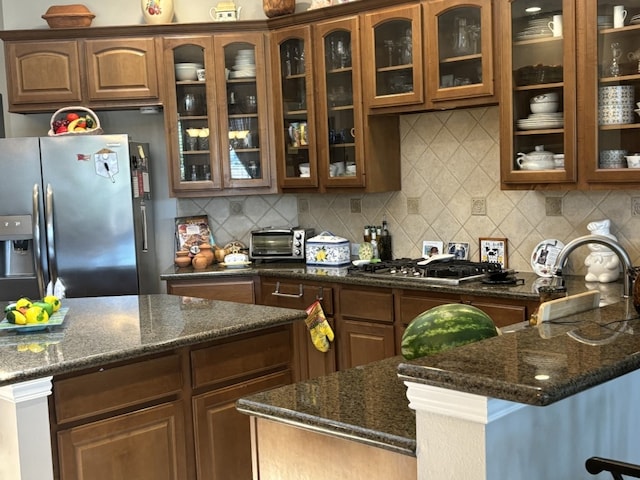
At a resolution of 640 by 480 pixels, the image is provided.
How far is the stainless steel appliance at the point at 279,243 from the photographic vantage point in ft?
16.6

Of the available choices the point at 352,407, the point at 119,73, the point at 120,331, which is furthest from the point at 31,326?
the point at 119,73

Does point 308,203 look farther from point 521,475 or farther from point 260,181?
point 521,475

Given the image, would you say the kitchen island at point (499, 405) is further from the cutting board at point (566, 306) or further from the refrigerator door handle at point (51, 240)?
the refrigerator door handle at point (51, 240)

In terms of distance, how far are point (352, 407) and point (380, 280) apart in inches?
92.8

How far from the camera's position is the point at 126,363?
2660 mm

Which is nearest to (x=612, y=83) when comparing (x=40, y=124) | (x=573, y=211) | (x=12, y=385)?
(x=573, y=211)

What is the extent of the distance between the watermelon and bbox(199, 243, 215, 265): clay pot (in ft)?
11.0

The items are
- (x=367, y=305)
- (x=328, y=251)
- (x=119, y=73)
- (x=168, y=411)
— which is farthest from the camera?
(x=119, y=73)

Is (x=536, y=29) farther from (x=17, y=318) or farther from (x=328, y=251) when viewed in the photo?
(x=17, y=318)

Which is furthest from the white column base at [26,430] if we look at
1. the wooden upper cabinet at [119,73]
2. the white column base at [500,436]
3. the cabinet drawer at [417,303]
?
the wooden upper cabinet at [119,73]

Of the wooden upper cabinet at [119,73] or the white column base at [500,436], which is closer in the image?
the white column base at [500,436]

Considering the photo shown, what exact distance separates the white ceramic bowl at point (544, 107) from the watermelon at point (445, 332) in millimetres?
2055

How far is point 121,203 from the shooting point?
476 centimetres

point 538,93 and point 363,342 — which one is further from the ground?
point 538,93
